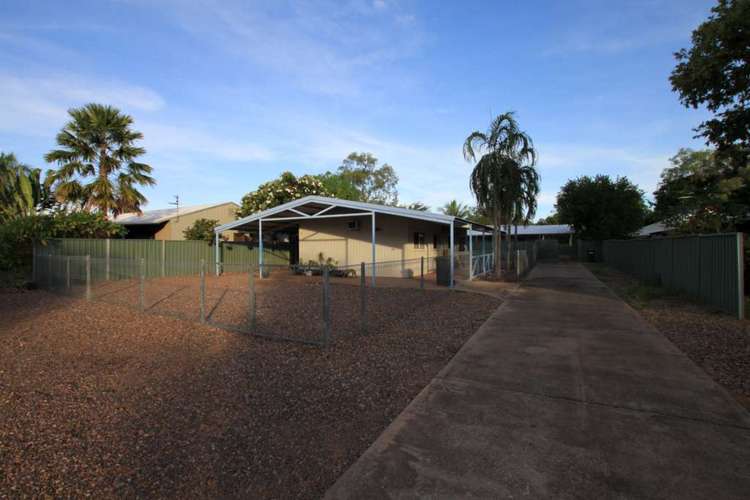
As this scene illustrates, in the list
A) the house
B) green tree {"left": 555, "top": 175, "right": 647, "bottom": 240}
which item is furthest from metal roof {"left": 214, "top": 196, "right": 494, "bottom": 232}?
green tree {"left": 555, "top": 175, "right": 647, "bottom": 240}

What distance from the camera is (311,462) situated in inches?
119

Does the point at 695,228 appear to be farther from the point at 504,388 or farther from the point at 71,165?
the point at 71,165

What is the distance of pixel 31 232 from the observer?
46.2 feet

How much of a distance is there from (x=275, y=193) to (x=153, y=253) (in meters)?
11.0

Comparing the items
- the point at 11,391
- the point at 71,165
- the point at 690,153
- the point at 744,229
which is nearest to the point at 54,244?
the point at 71,165

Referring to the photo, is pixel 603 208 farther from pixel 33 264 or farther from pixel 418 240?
pixel 33 264

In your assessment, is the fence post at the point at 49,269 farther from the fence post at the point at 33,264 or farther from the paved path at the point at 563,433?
the paved path at the point at 563,433

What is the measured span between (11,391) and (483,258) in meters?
17.1

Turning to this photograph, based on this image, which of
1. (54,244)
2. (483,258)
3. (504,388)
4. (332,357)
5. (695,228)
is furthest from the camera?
(483,258)

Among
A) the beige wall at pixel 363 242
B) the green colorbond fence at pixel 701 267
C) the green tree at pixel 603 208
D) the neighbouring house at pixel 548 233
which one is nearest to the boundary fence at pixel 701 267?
the green colorbond fence at pixel 701 267

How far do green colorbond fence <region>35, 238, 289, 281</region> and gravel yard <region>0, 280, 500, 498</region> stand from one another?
503 cm

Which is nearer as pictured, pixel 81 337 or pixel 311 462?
pixel 311 462

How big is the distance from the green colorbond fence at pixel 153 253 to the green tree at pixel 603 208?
2691cm

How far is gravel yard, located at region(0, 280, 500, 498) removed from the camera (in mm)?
2840
